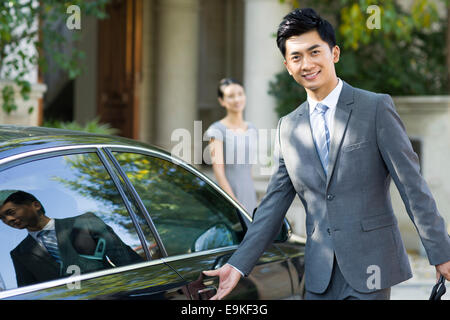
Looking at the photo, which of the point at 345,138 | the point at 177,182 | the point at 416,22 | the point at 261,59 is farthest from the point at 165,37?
the point at 345,138

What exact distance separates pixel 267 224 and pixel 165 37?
339 inches

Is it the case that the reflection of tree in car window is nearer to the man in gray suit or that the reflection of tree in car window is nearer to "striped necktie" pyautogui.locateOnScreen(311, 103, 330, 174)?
the man in gray suit

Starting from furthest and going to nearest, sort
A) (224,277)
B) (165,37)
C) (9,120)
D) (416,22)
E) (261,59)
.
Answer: (165,37)
(261,59)
(416,22)
(9,120)
(224,277)

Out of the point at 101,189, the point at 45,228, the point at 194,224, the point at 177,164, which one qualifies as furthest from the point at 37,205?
the point at 194,224

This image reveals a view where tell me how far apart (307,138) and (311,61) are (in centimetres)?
31

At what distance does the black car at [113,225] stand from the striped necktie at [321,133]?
28.9 inches

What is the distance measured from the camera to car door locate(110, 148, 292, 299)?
3021 mm

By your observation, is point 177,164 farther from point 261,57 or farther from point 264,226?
point 261,57

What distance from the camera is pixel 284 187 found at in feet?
9.70

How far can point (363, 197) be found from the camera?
266cm

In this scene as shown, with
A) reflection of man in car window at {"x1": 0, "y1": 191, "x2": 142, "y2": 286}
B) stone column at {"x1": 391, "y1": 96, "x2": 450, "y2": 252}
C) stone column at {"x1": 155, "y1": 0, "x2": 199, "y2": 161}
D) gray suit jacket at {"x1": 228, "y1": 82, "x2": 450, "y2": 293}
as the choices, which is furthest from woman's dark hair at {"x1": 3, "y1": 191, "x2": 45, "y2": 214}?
stone column at {"x1": 155, "y1": 0, "x2": 199, "y2": 161}

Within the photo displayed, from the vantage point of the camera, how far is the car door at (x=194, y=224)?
Result: 302 cm

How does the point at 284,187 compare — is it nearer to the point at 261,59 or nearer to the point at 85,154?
the point at 85,154

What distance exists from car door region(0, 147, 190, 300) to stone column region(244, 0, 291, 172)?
6.53 meters
